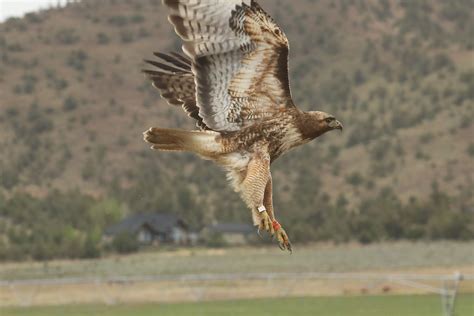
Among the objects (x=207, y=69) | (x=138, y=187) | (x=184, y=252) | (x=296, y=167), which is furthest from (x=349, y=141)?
(x=207, y=69)

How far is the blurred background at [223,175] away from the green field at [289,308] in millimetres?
182

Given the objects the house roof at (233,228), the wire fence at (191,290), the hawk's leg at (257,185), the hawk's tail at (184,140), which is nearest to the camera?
the hawk's leg at (257,185)

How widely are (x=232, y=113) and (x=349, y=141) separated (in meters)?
70.2

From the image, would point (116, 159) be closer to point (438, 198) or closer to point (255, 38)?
point (438, 198)

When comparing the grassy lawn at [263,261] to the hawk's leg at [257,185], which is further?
the grassy lawn at [263,261]

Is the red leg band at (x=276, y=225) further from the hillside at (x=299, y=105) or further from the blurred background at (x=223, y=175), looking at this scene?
the hillside at (x=299, y=105)

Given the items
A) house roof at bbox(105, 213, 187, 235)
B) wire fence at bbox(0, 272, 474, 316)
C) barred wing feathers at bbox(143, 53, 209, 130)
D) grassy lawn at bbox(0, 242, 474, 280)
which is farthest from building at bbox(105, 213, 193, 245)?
barred wing feathers at bbox(143, 53, 209, 130)

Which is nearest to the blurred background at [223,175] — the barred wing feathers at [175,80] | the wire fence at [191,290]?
the wire fence at [191,290]

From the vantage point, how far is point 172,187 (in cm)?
7175

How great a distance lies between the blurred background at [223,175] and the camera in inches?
1742

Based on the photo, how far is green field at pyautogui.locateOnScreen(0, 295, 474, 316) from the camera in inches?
1356

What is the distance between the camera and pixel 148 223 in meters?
65.3

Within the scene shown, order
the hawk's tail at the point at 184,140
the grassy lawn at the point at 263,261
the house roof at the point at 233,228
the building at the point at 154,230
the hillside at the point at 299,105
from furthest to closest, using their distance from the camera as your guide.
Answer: the hillside at the point at 299,105
the building at the point at 154,230
the house roof at the point at 233,228
the grassy lawn at the point at 263,261
the hawk's tail at the point at 184,140

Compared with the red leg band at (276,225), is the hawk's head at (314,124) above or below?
above
